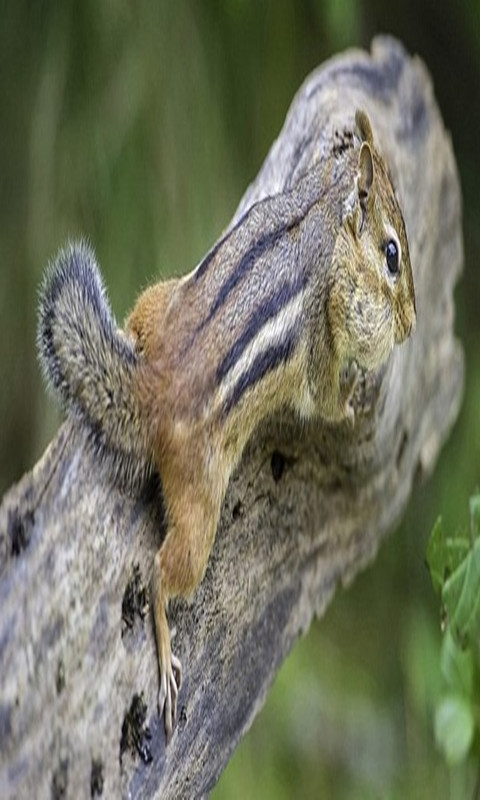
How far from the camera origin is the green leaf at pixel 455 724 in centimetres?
112

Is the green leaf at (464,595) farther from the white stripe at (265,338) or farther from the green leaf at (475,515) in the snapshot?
the white stripe at (265,338)

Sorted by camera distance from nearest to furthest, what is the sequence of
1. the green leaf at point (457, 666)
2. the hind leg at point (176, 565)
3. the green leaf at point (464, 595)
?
the hind leg at point (176, 565) < the green leaf at point (464, 595) < the green leaf at point (457, 666)

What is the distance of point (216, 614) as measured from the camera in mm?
896

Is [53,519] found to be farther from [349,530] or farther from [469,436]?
[469,436]

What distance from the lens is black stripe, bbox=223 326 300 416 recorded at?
0.83 m

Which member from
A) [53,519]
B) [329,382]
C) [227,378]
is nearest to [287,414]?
[329,382]

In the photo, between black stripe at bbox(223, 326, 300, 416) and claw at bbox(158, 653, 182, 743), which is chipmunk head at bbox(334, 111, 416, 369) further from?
claw at bbox(158, 653, 182, 743)

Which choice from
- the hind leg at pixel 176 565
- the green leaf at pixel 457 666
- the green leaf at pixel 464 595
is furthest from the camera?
the green leaf at pixel 457 666

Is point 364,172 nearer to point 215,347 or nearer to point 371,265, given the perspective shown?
point 371,265

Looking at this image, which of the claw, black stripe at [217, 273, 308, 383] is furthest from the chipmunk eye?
the claw

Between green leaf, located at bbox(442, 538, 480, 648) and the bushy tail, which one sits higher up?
the bushy tail

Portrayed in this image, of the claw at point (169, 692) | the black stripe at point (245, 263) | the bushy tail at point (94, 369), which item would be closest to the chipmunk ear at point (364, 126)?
the black stripe at point (245, 263)

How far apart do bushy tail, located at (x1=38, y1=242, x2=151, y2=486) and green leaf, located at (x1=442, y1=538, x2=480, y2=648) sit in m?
0.27

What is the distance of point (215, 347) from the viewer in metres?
0.83
